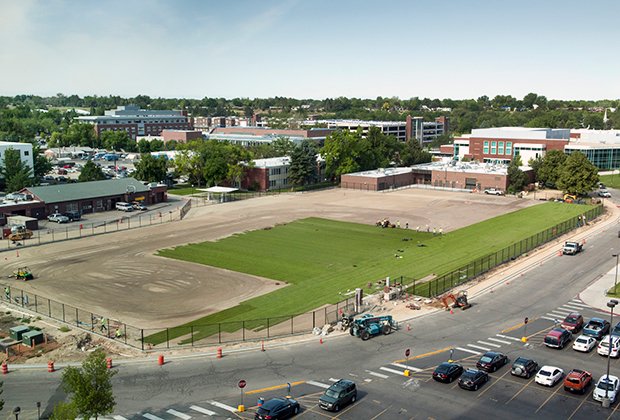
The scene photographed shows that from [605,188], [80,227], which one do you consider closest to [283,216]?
[80,227]

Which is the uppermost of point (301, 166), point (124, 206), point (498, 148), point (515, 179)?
point (498, 148)

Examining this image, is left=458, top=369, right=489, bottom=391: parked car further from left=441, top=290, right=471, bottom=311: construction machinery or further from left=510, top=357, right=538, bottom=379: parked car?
left=441, top=290, right=471, bottom=311: construction machinery

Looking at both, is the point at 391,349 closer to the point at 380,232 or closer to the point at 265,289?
the point at 265,289

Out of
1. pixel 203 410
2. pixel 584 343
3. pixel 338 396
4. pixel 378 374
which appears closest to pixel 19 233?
pixel 203 410

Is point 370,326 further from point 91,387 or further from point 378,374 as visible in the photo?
point 91,387

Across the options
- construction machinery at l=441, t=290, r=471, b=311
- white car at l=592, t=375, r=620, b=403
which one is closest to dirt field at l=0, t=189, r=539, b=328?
construction machinery at l=441, t=290, r=471, b=311

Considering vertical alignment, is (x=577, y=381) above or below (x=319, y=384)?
above

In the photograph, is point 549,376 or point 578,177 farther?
point 578,177
